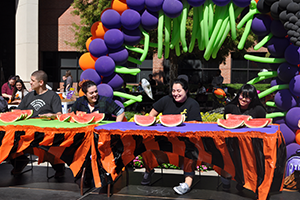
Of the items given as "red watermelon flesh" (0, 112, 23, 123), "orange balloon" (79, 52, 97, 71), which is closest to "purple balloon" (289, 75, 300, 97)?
"orange balloon" (79, 52, 97, 71)

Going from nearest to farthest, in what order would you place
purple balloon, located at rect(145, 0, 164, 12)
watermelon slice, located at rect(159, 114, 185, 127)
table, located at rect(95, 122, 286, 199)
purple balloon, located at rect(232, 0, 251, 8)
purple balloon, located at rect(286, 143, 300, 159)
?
table, located at rect(95, 122, 286, 199)
watermelon slice, located at rect(159, 114, 185, 127)
purple balloon, located at rect(286, 143, 300, 159)
purple balloon, located at rect(232, 0, 251, 8)
purple balloon, located at rect(145, 0, 164, 12)

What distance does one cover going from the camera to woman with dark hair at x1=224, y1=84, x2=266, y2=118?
14.5 feet

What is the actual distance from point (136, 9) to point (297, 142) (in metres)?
3.49

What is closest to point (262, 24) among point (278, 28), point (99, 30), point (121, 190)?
point (278, 28)

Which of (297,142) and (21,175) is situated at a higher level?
(297,142)

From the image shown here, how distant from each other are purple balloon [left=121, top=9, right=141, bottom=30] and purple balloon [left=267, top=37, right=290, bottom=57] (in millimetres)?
Answer: 2312

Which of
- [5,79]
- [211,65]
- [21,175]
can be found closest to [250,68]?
[211,65]

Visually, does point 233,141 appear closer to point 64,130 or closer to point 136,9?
point 64,130

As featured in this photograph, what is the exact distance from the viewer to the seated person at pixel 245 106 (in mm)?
4422

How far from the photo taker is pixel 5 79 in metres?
22.6

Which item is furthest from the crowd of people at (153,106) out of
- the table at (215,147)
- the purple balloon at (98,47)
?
the purple balloon at (98,47)

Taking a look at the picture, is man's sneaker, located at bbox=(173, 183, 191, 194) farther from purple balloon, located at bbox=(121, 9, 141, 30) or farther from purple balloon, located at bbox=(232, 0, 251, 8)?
purple balloon, located at bbox=(232, 0, 251, 8)

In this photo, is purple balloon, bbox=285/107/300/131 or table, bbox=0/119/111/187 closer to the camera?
table, bbox=0/119/111/187

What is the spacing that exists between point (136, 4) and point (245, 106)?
2.65 metres
